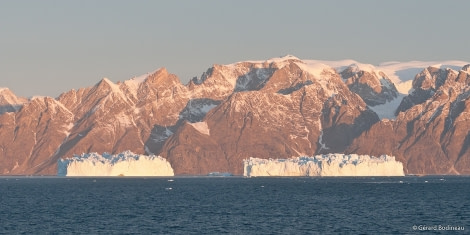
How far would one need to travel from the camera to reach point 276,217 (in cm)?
19600

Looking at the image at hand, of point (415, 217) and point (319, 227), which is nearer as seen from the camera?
point (319, 227)

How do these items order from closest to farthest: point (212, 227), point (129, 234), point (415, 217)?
point (129, 234), point (212, 227), point (415, 217)

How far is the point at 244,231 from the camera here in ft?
556

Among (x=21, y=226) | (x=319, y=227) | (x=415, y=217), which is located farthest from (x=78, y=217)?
(x=415, y=217)

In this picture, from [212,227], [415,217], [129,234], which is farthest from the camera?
[415,217]

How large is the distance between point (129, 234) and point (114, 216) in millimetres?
34684

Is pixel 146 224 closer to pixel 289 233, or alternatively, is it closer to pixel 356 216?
pixel 289 233

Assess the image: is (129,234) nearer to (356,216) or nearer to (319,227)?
(319,227)

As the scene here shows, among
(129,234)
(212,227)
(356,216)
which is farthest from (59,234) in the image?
(356,216)

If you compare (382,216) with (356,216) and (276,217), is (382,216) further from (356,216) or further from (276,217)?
(276,217)

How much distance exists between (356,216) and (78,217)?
51432mm

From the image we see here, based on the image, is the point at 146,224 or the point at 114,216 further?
the point at 114,216

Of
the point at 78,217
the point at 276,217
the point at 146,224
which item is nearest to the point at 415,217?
the point at 276,217

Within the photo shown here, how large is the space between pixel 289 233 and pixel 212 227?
15.5 meters
